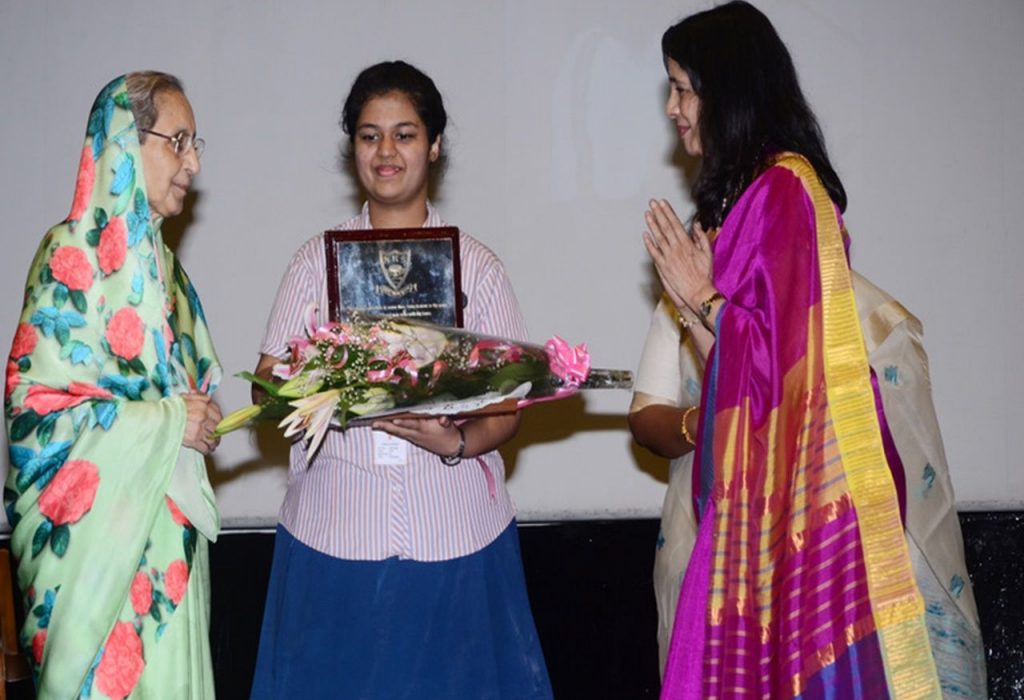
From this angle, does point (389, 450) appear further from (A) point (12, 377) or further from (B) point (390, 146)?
(A) point (12, 377)

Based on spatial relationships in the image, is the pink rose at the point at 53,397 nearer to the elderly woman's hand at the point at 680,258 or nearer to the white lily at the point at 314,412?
the white lily at the point at 314,412

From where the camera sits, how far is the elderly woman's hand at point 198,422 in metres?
2.63

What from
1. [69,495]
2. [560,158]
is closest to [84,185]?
[69,495]

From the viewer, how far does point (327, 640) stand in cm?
296

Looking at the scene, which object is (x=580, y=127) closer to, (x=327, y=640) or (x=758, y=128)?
(x=758, y=128)

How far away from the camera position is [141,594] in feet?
8.56

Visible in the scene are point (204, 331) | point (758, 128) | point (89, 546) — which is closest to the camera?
point (89, 546)

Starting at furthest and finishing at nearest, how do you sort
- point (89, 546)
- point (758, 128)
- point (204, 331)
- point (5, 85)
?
point (5, 85)
point (204, 331)
point (758, 128)
point (89, 546)

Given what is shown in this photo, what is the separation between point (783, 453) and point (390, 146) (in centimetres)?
112

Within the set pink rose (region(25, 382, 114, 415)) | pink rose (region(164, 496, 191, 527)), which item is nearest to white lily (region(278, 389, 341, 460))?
pink rose (region(164, 496, 191, 527))

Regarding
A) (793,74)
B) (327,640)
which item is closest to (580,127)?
(793,74)

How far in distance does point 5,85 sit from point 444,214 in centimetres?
146

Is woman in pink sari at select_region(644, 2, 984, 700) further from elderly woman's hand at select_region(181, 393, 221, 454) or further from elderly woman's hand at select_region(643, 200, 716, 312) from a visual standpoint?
elderly woman's hand at select_region(181, 393, 221, 454)

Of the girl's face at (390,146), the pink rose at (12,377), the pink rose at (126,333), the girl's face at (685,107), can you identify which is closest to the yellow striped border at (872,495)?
the girl's face at (685,107)
